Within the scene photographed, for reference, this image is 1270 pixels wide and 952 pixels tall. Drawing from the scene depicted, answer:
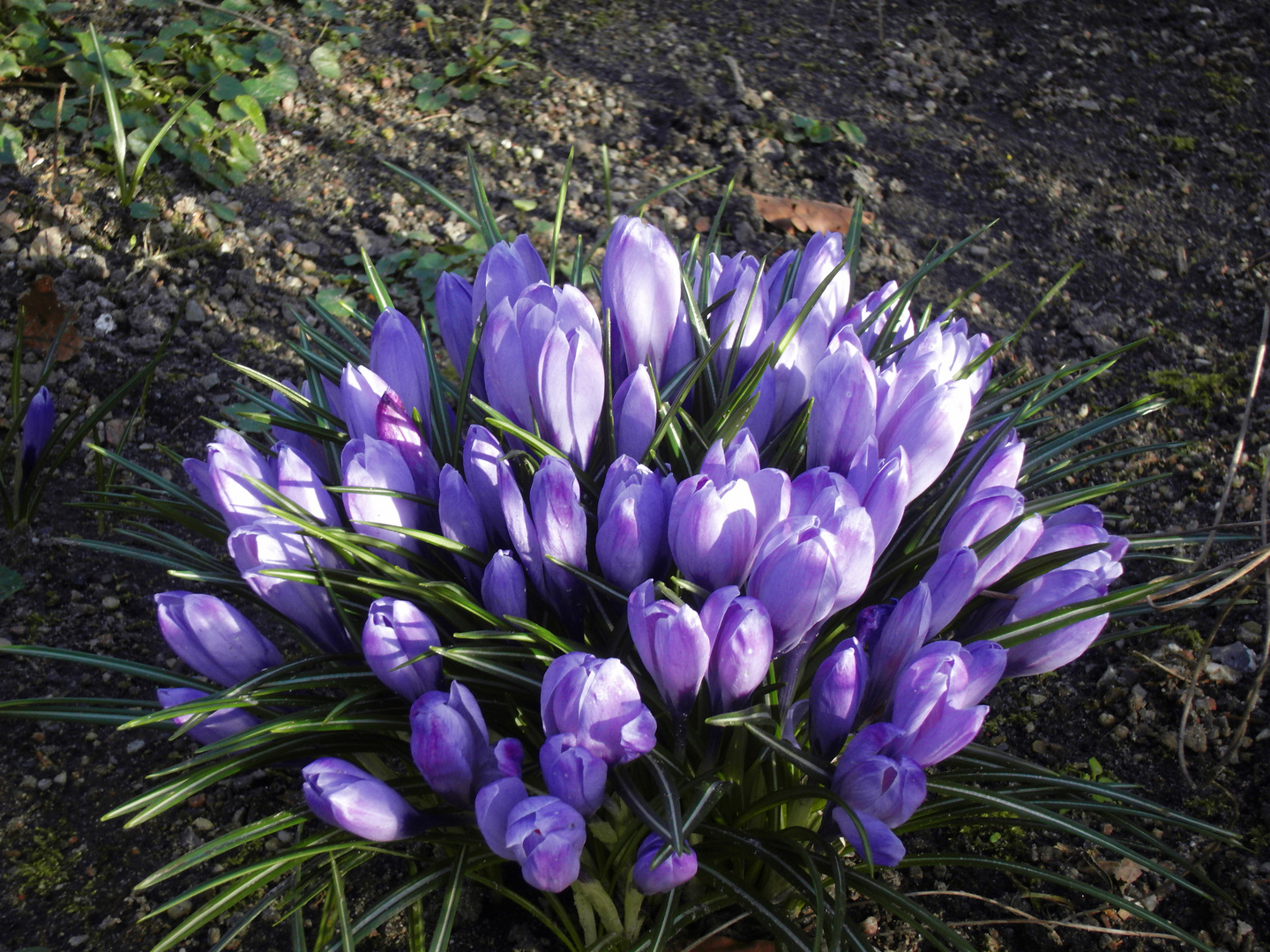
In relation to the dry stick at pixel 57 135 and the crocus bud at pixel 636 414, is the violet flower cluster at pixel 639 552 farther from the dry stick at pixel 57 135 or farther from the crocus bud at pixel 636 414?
the dry stick at pixel 57 135

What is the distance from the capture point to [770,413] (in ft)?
3.76

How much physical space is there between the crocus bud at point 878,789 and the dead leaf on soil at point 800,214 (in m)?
1.89

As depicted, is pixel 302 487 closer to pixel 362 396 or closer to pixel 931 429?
pixel 362 396

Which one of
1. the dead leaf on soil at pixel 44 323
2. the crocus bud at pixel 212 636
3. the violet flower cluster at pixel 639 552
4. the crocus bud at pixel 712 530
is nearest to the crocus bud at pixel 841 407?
the violet flower cluster at pixel 639 552

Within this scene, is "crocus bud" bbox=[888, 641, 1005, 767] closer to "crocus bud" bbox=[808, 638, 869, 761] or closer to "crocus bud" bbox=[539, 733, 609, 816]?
"crocus bud" bbox=[808, 638, 869, 761]

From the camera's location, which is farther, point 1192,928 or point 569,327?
point 1192,928

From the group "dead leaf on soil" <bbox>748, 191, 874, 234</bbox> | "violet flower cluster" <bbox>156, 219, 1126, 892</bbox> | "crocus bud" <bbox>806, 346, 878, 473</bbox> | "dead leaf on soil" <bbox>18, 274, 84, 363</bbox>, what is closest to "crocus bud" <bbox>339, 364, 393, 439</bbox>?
"violet flower cluster" <bbox>156, 219, 1126, 892</bbox>

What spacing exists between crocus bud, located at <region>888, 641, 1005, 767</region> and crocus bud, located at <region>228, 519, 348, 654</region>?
1.94 feet

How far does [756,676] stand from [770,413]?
1.24 ft

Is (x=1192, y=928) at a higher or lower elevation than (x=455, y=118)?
lower

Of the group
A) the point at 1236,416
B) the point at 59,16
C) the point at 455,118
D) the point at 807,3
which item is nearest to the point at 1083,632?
the point at 1236,416

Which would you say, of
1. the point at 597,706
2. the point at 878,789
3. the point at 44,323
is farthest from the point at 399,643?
the point at 44,323

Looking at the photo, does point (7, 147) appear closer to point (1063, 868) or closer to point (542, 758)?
point (542, 758)

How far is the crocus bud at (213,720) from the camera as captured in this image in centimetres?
96
